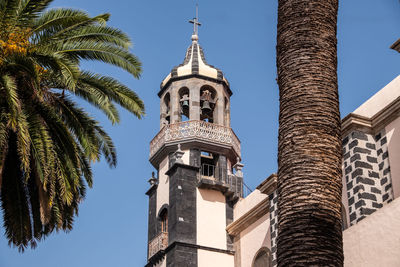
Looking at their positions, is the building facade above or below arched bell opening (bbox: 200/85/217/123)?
below

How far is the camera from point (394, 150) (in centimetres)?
1917

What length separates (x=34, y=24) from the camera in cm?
1559

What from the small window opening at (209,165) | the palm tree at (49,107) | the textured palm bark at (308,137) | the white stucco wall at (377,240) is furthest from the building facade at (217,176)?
the textured palm bark at (308,137)

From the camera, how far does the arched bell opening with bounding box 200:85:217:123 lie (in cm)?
3062

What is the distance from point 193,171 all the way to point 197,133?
1.68 m

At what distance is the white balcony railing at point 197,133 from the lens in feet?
95.8

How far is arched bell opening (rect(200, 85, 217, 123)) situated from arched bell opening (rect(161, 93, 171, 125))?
4.96 ft

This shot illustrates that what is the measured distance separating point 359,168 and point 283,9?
1046cm

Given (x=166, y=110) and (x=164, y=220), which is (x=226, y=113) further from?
(x=164, y=220)

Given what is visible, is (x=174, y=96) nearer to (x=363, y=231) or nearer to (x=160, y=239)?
(x=160, y=239)

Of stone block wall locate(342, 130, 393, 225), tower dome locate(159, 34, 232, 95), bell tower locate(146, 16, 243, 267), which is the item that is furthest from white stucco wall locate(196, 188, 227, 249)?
stone block wall locate(342, 130, 393, 225)

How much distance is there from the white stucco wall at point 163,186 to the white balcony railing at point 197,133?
774mm

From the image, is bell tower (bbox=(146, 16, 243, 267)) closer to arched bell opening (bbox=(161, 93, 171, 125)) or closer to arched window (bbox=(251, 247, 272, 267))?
arched bell opening (bbox=(161, 93, 171, 125))

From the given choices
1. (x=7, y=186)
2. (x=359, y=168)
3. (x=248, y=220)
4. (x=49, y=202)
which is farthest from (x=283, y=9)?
(x=248, y=220)
